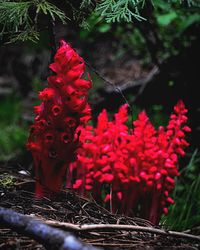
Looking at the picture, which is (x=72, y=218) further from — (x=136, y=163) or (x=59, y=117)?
(x=136, y=163)

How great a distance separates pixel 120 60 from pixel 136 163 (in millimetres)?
4402

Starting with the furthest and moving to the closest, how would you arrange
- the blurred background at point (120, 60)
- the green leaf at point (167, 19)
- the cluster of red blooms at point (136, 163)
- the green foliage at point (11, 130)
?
the green foliage at point (11, 130) → the green leaf at point (167, 19) → the cluster of red blooms at point (136, 163) → the blurred background at point (120, 60)

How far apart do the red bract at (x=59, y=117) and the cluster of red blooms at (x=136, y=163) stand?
0.39 metres

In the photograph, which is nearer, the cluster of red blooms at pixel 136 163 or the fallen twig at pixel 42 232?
the fallen twig at pixel 42 232

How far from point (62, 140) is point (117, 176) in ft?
1.85

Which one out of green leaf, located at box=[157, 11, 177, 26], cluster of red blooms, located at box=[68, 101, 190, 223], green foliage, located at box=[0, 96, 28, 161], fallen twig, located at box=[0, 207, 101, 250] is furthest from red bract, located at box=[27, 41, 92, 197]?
green foliage, located at box=[0, 96, 28, 161]

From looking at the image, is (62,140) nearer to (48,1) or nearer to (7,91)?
(48,1)

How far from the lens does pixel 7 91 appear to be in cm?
791

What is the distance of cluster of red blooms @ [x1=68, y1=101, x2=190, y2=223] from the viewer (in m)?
2.50

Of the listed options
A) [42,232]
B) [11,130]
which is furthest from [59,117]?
[11,130]

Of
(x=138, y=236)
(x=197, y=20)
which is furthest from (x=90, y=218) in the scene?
(x=197, y=20)

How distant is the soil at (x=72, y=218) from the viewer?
5.53 ft

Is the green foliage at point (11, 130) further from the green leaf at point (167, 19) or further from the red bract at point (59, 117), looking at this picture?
the red bract at point (59, 117)

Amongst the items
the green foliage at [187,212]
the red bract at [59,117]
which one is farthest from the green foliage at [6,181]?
the green foliage at [187,212]
